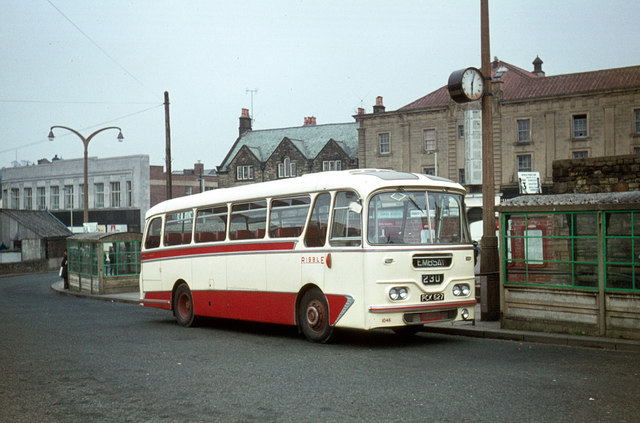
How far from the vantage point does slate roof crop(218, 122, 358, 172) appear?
70062mm

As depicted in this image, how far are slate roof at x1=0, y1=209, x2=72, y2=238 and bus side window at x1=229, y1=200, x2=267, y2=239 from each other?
48.6 m

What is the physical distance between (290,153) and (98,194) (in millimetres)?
20935

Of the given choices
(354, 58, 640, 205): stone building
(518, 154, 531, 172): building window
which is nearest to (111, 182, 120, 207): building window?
(354, 58, 640, 205): stone building

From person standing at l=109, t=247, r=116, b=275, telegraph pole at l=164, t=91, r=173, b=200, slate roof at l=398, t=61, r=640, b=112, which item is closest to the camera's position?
telegraph pole at l=164, t=91, r=173, b=200

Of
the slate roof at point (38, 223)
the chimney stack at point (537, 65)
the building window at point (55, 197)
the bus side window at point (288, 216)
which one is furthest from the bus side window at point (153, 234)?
the building window at point (55, 197)

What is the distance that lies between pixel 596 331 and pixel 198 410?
6.93 metres

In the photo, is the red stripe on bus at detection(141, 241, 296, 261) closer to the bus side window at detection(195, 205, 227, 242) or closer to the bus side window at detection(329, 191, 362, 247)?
the bus side window at detection(195, 205, 227, 242)

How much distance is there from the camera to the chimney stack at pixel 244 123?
80.2 m

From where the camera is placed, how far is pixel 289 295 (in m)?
13.5

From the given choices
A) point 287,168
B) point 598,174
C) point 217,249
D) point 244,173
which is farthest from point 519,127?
point 217,249

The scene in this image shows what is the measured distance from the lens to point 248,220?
48.9ft

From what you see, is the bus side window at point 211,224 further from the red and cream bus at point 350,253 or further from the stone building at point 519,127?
the stone building at point 519,127

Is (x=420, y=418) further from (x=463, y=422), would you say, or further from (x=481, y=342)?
(x=481, y=342)

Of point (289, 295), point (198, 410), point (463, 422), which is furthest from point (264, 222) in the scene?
point (463, 422)
